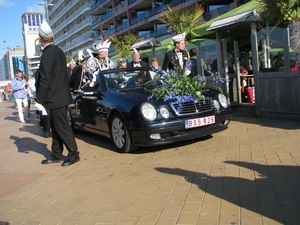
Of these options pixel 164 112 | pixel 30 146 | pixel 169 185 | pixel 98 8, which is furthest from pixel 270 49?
pixel 98 8

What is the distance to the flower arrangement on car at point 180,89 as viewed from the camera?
18.0 feet

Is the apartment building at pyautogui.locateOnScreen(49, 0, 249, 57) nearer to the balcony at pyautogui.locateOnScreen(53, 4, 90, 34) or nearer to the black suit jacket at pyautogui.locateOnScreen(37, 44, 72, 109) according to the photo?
the balcony at pyautogui.locateOnScreen(53, 4, 90, 34)

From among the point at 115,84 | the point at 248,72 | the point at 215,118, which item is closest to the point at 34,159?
the point at 115,84

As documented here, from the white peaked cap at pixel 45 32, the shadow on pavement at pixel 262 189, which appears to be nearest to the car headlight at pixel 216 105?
the shadow on pavement at pixel 262 189

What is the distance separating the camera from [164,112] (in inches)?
209

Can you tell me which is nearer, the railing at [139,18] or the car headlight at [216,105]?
the car headlight at [216,105]

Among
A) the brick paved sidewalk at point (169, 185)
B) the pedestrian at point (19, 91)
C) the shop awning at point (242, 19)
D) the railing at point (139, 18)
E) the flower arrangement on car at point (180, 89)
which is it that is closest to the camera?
the brick paved sidewalk at point (169, 185)

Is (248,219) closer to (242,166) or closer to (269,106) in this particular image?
(242,166)

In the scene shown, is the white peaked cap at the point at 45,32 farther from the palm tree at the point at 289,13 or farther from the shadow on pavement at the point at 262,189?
the palm tree at the point at 289,13

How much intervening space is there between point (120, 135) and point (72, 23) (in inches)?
3298

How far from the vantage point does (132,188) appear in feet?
13.1

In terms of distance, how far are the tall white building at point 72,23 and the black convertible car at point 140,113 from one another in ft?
198

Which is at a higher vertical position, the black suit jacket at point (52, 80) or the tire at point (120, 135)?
the black suit jacket at point (52, 80)

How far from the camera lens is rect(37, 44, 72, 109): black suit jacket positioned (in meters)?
5.05
